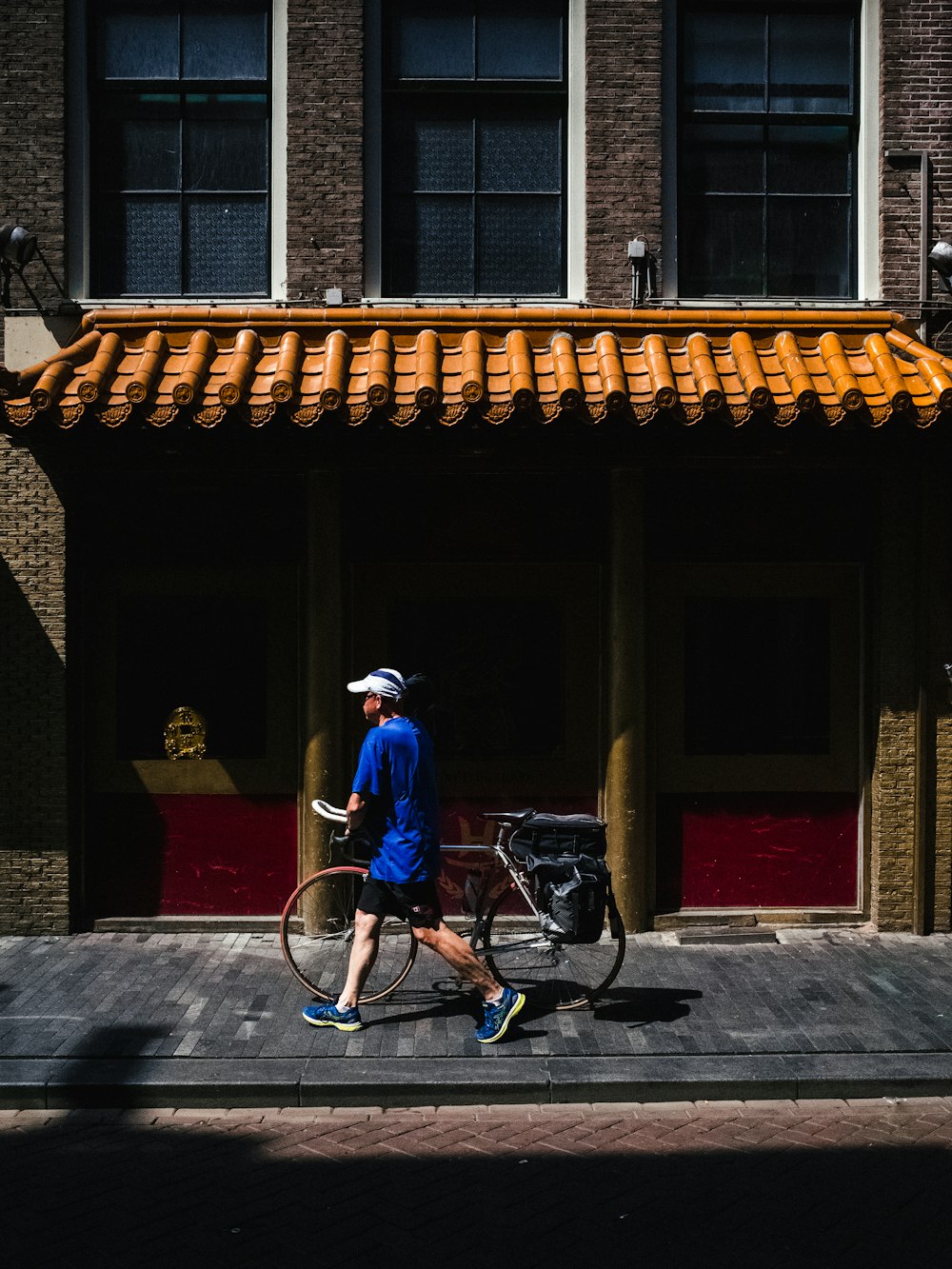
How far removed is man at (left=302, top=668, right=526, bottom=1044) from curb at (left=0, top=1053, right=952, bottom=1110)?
538mm

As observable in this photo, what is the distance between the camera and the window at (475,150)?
31.4 ft

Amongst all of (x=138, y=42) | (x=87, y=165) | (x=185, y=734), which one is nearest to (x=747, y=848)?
(x=185, y=734)

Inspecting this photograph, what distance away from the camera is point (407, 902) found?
6.96 metres

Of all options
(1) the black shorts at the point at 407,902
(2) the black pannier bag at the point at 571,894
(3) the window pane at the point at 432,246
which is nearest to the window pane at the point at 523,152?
(3) the window pane at the point at 432,246

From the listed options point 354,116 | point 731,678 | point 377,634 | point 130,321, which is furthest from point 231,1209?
point 354,116

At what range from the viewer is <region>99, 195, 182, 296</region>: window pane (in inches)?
377

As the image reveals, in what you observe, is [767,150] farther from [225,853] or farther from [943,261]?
[225,853]

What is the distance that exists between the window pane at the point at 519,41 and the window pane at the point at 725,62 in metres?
1.06

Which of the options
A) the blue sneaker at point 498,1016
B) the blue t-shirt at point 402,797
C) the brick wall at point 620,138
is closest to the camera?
the blue sneaker at point 498,1016

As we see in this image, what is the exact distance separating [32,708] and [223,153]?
4592 mm

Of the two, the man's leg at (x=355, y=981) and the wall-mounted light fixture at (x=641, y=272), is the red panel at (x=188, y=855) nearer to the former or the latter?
the man's leg at (x=355, y=981)

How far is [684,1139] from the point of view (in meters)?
5.79

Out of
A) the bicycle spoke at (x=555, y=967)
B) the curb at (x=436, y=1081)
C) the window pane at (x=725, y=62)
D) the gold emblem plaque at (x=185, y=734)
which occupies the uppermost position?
the window pane at (x=725, y=62)

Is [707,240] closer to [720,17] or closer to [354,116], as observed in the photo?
[720,17]
